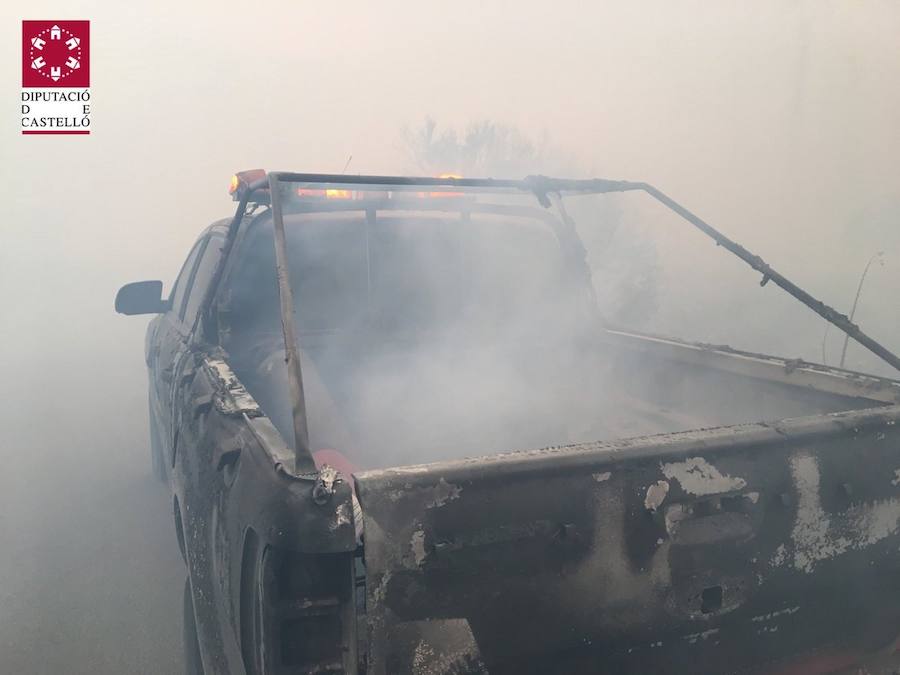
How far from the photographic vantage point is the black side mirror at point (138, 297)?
4094 mm

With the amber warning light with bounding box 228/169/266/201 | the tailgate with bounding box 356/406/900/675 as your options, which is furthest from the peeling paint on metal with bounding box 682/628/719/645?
the amber warning light with bounding box 228/169/266/201

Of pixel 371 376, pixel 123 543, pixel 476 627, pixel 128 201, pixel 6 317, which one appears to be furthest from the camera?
pixel 128 201

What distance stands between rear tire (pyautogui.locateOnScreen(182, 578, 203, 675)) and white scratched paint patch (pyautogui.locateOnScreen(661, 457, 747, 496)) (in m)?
1.88

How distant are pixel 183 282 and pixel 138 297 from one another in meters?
0.41

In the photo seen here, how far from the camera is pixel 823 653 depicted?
1.88m

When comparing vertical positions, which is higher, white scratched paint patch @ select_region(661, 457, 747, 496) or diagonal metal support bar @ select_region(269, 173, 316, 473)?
diagonal metal support bar @ select_region(269, 173, 316, 473)

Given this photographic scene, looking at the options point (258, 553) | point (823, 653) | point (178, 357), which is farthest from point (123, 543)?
point (823, 653)

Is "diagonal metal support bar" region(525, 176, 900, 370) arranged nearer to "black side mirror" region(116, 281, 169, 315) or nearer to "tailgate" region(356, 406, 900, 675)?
"tailgate" region(356, 406, 900, 675)

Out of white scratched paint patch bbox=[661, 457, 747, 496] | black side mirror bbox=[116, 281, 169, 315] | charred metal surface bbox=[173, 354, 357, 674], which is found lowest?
charred metal surface bbox=[173, 354, 357, 674]

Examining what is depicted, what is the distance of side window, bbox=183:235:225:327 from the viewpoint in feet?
11.9

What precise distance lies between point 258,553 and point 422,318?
2066mm

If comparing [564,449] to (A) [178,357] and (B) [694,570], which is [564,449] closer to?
(B) [694,570]

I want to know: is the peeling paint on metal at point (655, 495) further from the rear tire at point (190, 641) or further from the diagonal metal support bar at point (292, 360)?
the rear tire at point (190, 641)

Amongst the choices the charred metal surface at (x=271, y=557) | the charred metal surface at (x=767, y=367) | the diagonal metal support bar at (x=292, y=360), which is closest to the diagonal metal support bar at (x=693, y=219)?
the charred metal surface at (x=767, y=367)
